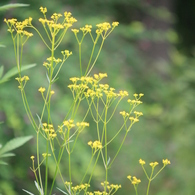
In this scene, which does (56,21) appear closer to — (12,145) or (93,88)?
(93,88)

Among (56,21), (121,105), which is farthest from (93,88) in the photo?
(121,105)

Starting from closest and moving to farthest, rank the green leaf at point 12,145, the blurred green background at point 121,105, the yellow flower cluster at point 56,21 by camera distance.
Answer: the yellow flower cluster at point 56,21
the green leaf at point 12,145
the blurred green background at point 121,105

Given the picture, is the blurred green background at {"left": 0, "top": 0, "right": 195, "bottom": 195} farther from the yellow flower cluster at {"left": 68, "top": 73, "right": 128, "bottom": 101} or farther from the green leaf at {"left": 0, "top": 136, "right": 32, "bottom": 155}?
the yellow flower cluster at {"left": 68, "top": 73, "right": 128, "bottom": 101}

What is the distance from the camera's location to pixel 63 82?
A: 336 cm

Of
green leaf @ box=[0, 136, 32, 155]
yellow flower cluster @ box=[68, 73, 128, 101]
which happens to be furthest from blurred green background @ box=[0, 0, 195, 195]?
yellow flower cluster @ box=[68, 73, 128, 101]

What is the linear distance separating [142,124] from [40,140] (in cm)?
149

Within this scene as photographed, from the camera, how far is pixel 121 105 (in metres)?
3.62

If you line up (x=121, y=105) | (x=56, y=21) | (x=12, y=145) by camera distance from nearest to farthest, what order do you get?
(x=56, y=21)
(x=12, y=145)
(x=121, y=105)

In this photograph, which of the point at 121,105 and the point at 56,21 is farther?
the point at 121,105

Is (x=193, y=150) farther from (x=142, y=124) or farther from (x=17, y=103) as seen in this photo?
(x=17, y=103)

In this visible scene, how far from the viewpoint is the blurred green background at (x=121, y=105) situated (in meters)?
3.13

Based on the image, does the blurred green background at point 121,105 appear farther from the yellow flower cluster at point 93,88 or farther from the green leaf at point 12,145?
the yellow flower cluster at point 93,88

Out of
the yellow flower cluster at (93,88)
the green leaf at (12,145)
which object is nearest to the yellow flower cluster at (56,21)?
the yellow flower cluster at (93,88)

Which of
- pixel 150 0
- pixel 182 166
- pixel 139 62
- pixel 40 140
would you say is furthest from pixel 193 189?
pixel 150 0
